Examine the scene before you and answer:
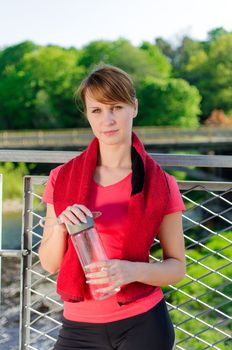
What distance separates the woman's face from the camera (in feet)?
6.59

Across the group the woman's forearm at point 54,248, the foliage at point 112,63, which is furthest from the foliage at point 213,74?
the woman's forearm at point 54,248

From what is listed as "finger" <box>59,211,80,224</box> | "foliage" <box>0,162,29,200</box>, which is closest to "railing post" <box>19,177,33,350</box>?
"finger" <box>59,211,80,224</box>

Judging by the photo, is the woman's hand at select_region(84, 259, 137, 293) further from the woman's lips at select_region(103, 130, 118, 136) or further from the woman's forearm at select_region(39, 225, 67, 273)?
the woman's lips at select_region(103, 130, 118, 136)

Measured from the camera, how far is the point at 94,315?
1.97 m

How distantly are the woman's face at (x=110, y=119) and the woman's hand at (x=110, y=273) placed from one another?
1.23 ft

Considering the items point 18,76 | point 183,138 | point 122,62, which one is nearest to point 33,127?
point 18,76

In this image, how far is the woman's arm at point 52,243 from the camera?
199cm

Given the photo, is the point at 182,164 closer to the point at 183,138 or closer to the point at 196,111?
the point at 183,138

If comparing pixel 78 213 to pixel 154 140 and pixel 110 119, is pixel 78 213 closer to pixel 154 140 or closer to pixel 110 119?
pixel 110 119

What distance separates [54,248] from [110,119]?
39 cm

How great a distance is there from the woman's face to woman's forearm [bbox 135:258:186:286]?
0.36m

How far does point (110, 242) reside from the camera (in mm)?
1980

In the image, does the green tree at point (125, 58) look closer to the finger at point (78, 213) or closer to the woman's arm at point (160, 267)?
the woman's arm at point (160, 267)

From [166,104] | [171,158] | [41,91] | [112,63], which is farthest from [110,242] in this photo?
[112,63]
